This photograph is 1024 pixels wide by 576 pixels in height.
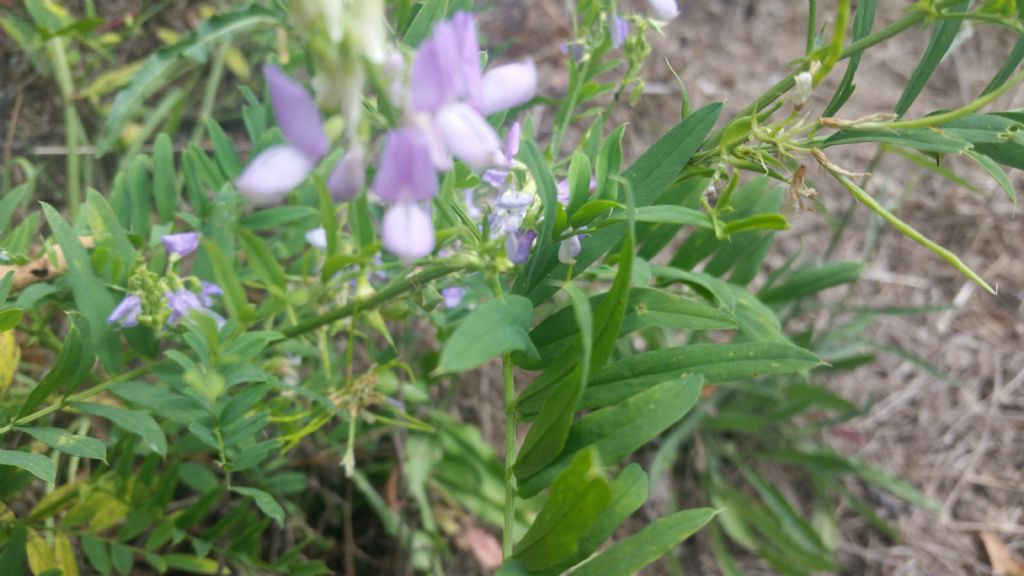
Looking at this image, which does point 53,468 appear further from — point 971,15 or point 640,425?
point 971,15

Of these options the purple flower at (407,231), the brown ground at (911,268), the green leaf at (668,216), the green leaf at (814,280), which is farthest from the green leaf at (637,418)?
the brown ground at (911,268)

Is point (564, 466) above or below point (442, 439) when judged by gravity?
above

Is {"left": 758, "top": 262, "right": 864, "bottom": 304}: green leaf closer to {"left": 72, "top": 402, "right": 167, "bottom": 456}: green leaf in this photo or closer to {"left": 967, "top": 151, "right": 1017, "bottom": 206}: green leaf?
{"left": 967, "top": 151, "right": 1017, "bottom": 206}: green leaf

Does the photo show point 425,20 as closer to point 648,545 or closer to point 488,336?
point 488,336

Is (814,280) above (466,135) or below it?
below

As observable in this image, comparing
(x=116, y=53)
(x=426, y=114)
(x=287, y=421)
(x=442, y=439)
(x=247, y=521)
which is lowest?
(x=442, y=439)

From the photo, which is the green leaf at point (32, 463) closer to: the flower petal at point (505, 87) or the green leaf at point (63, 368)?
the green leaf at point (63, 368)

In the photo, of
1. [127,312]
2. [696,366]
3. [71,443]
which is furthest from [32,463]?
[696,366]

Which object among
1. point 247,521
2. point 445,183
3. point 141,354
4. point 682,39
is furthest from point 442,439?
point 682,39
